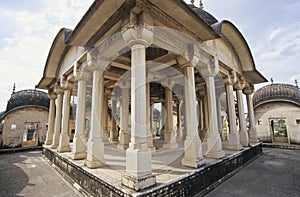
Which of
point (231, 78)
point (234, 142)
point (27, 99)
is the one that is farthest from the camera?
point (27, 99)

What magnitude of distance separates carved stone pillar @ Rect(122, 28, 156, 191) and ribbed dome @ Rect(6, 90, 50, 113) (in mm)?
15170

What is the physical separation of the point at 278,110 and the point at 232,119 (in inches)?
385

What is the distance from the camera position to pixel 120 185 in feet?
11.8

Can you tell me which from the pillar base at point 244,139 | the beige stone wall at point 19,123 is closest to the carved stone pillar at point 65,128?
the beige stone wall at point 19,123

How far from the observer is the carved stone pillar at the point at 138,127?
3389 millimetres

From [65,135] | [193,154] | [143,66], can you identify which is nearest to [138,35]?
[143,66]

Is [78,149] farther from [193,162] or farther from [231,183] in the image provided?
[231,183]

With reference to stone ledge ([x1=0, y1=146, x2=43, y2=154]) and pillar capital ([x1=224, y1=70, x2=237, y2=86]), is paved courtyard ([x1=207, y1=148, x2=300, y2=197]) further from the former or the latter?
stone ledge ([x1=0, y1=146, x2=43, y2=154])

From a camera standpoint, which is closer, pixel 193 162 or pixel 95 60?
pixel 193 162

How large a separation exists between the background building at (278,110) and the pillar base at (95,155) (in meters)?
15.7

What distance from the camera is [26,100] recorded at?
14.9 metres

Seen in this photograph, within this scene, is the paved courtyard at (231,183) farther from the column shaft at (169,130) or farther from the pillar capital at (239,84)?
the pillar capital at (239,84)

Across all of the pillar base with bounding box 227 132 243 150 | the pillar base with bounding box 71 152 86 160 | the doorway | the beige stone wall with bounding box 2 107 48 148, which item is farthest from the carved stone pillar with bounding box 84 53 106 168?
the doorway

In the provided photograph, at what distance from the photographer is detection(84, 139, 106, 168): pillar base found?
16.7ft
